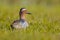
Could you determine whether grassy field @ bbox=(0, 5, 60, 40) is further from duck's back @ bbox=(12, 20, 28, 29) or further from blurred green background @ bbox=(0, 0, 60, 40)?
duck's back @ bbox=(12, 20, 28, 29)

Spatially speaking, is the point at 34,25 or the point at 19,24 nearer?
the point at 19,24

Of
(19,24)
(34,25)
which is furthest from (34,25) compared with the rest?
(19,24)

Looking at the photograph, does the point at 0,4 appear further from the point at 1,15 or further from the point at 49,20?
the point at 49,20

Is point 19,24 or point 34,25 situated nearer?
point 19,24

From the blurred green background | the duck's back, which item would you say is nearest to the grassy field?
the blurred green background

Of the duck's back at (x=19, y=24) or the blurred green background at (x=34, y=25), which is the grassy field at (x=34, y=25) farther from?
the duck's back at (x=19, y=24)

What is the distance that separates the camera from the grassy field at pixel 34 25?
9.74 metres

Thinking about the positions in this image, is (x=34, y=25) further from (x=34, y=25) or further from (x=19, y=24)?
(x=19, y=24)

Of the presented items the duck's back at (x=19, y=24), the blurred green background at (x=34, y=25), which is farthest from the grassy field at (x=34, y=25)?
the duck's back at (x=19, y=24)

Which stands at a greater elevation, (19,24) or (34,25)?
(19,24)

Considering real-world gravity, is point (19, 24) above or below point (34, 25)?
above

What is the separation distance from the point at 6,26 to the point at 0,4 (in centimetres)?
419

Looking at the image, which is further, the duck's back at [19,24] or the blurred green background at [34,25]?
the duck's back at [19,24]

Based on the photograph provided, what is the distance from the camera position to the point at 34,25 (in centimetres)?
1179
